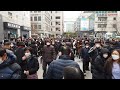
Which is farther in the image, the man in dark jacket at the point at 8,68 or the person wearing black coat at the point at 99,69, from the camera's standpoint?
the person wearing black coat at the point at 99,69

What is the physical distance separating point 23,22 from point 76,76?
3835cm

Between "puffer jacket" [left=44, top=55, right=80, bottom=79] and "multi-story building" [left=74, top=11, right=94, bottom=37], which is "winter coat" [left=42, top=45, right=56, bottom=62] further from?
"multi-story building" [left=74, top=11, right=94, bottom=37]

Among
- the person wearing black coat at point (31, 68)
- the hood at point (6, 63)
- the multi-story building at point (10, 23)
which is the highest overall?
the multi-story building at point (10, 23)

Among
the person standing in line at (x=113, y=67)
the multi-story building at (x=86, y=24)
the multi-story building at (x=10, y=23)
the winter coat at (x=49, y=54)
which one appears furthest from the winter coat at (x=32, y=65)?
the multi-story building at (x=86, y=24)

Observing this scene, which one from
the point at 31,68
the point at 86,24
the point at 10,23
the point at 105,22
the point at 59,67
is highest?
the point at 105,22

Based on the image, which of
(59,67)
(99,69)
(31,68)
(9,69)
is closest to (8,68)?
(9,69)

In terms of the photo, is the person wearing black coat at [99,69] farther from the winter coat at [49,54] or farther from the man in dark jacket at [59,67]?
the winter coat at [49,54]

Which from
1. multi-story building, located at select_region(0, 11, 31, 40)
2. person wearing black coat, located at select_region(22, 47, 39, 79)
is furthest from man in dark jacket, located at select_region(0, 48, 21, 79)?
multi-story building, located at select_region(0, 11, 31, 40)

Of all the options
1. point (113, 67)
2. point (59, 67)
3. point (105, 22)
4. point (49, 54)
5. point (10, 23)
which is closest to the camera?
point (59, 67)

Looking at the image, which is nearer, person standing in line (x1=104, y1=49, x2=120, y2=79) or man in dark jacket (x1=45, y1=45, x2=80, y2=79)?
man in dark jacket (x1=45, y1=45, x2=80, y2=79)

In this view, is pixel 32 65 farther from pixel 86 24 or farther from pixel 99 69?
pixel 86 24
